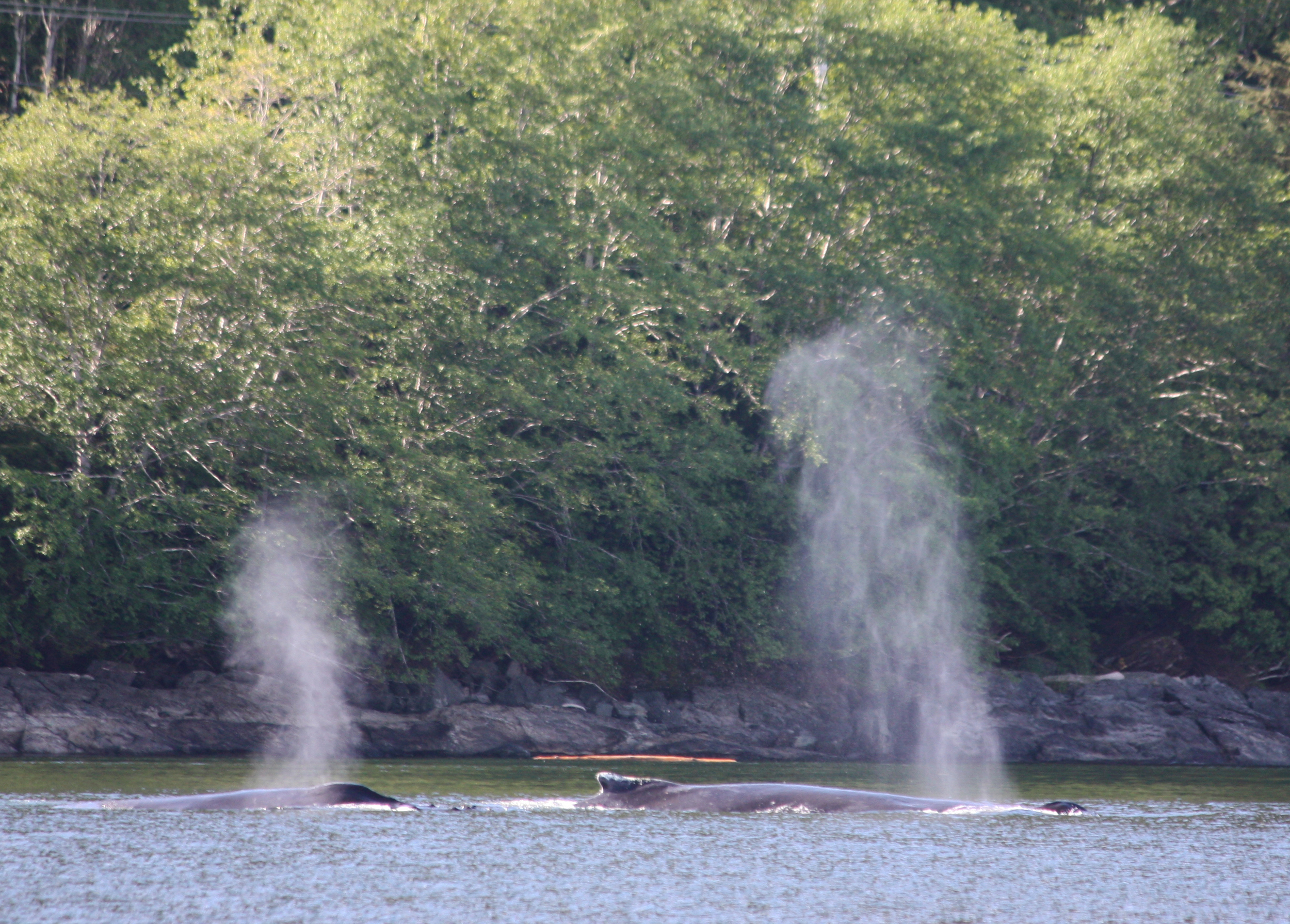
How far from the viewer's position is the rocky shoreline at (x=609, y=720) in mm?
27734

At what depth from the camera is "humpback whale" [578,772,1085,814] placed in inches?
727

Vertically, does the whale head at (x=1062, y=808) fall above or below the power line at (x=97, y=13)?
below

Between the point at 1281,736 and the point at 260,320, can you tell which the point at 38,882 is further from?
the point at 1281,736

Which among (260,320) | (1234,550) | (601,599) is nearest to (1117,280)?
(1234,550)

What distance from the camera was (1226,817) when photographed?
Answer: 19.3 metres

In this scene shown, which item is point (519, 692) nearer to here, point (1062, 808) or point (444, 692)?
point (444, 692)

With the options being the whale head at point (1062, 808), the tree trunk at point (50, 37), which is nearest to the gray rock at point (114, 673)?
the whale head at point (1062, 808)

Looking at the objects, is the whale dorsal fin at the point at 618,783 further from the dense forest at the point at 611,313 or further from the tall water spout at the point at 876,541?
the tall water spout at the point at 876,541

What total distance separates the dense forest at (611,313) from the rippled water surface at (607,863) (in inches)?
435

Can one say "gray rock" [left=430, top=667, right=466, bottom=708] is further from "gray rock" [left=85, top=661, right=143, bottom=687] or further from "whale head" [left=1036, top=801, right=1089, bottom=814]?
"whale head" [left=1036, top=801, right=1089, bottom=814]

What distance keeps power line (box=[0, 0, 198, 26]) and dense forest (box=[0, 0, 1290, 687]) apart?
0.24 m

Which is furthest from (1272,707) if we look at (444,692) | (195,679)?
(195,679)

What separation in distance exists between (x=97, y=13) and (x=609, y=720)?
102 ft

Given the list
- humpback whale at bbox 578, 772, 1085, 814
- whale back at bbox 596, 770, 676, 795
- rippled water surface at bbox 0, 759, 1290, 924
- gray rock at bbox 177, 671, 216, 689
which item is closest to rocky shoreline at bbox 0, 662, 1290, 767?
gray rock at bbox 177, 671, 216, 689
